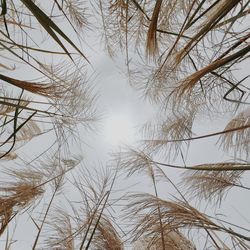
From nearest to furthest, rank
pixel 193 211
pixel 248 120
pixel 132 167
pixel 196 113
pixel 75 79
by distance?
1. pixel 75 79
2. pixel 193 211
3. pixel 248 120
4. pixel 196 113
5. pixel 132 167

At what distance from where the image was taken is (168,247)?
1501 mm

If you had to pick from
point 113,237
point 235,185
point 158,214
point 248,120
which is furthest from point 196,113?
point 113,237

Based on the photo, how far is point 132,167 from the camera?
1624 mm

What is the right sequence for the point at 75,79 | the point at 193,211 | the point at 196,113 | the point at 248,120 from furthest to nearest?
the point at 196,113, the point at 248,120, the point at 193,211, the point at 75,79

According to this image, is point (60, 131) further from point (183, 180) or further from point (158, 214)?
point (183, 180)

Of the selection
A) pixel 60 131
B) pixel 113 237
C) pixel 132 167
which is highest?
pixel 132 167

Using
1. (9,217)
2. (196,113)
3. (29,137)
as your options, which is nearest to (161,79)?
(196,113)

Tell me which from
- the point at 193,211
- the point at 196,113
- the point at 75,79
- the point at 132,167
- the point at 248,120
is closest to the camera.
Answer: the point at 75,79

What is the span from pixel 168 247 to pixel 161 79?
65 centimetres

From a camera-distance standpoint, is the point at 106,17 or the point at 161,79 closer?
the point at 161,79

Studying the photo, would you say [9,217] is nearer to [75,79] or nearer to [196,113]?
[75,79]

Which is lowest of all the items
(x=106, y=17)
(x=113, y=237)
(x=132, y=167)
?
(x=113, y=237)

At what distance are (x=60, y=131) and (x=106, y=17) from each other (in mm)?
666

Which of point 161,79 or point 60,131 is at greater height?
point 161,79
